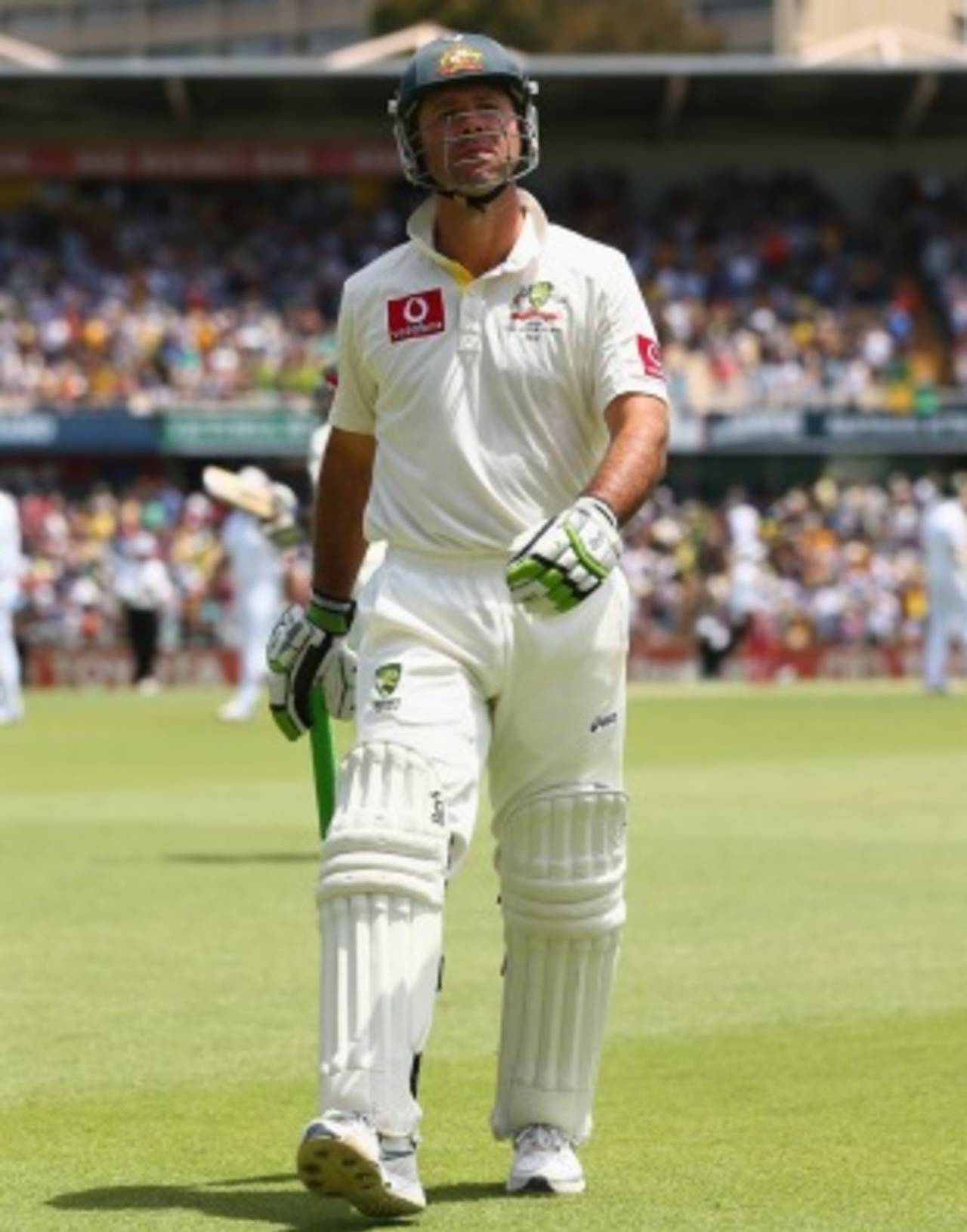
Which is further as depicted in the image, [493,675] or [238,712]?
[238,712]

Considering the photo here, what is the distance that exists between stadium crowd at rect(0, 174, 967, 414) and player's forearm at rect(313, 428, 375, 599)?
3845cm

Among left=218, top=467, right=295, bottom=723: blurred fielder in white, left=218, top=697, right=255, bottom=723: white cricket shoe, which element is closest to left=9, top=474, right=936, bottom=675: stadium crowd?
left=218, top=467, right=295, bottom=723: blurred fielder in white

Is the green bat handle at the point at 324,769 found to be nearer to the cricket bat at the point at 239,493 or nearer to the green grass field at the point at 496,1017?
the green grass field at the point at 496,1017

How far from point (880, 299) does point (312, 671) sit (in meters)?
43.1

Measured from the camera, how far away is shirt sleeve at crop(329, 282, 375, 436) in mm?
6809

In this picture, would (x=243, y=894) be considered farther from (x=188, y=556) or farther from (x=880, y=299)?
(x=880, y=299)

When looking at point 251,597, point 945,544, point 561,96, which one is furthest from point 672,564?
point 251,597

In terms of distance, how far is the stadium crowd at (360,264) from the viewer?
47062 mm

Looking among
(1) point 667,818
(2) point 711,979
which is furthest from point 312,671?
(1) point 667,818

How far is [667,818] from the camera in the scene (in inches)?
673

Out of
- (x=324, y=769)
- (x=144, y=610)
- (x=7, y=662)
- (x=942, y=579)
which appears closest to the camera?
(x=324, y=769)

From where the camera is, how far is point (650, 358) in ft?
21.8

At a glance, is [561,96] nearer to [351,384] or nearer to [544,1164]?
[351,384]

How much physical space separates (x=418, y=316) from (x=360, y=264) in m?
43.6
